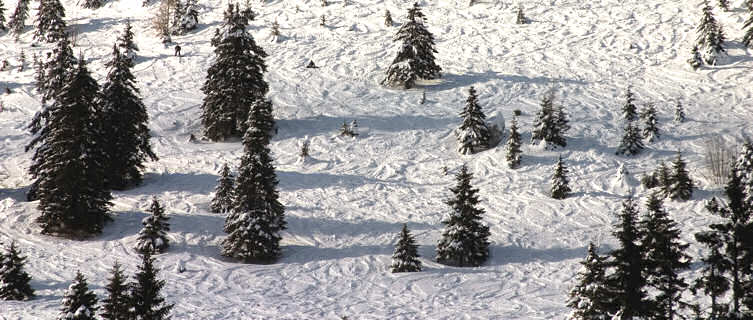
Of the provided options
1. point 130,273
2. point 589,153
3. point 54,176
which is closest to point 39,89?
point 54,176

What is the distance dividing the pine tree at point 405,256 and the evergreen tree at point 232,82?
49.8 ft

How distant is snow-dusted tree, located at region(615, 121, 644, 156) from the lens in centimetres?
3472

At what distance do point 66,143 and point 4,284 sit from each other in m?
8.02

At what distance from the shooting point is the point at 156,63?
160 feet

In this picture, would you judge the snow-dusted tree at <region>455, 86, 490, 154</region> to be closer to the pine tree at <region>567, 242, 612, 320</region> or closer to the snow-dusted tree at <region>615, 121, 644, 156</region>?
the snow-dusted tree at <region>615, 121, 644, 156</region>

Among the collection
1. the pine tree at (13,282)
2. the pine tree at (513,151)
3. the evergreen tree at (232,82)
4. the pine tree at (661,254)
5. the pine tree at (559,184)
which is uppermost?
the evergreen tree at (232,82)

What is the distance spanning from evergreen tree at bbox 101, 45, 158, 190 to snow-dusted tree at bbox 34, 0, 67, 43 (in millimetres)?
25027

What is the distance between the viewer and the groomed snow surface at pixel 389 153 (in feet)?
80.4

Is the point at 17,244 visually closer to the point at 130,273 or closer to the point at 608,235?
the point at 130,273

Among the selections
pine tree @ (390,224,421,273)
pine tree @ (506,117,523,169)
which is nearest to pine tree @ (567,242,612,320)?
pine tree @ (390,224,421,273)

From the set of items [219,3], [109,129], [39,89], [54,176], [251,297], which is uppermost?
[219,3]

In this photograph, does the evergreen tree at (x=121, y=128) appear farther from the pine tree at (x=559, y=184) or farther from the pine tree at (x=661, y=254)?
the pine tree at (x=661, y=254)

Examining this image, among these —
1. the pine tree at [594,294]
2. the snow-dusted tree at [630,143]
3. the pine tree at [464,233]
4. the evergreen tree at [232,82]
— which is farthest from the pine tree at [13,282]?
the snow-dusted tree at [630,143]

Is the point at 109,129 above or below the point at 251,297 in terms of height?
above
